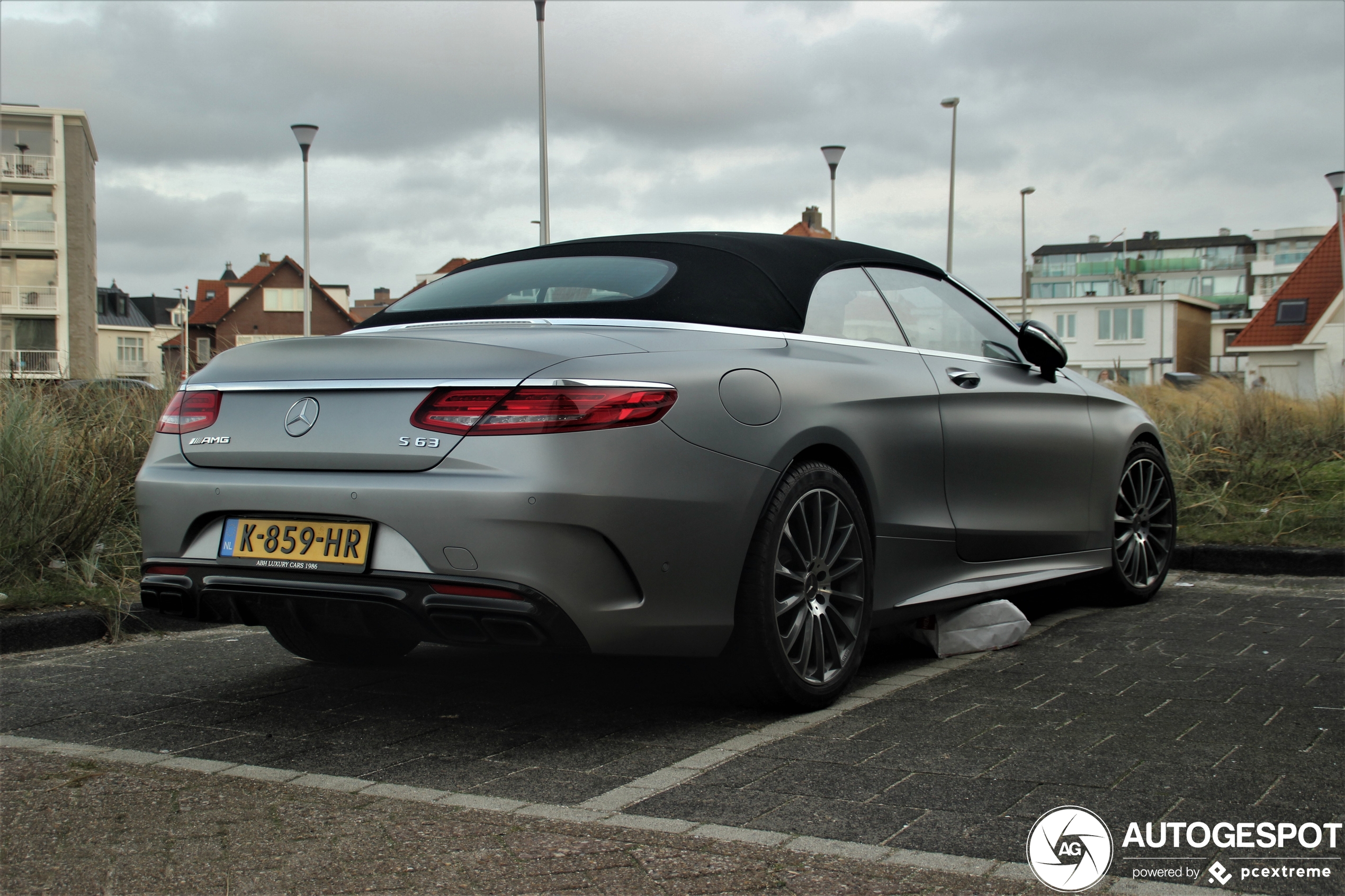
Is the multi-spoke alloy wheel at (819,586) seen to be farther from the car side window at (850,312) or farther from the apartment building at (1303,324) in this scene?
the apartment building at (1303,324)

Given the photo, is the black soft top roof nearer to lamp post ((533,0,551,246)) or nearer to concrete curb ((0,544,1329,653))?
concrete curb ((0,544,1329,653))

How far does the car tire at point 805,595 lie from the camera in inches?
141

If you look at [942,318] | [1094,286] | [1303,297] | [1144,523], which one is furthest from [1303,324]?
[1094,286]

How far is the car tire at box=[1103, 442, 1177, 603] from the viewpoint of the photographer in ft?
19.1

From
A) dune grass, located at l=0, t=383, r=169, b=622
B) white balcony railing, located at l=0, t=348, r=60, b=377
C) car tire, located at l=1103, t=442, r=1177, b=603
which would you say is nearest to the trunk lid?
dune grass, located at l=0, t=383, r=169, b=622

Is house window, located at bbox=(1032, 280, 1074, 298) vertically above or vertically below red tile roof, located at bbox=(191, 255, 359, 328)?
above

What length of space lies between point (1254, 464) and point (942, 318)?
19.3 feet

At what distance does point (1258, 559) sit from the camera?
7.14 meters

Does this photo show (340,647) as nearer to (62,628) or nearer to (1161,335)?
(62,628)

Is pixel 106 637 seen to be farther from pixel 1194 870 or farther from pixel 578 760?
pixel 1194 870

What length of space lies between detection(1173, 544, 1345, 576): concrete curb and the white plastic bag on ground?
243 cm

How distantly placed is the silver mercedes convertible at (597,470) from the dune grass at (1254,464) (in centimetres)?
404

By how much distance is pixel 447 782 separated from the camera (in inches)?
123

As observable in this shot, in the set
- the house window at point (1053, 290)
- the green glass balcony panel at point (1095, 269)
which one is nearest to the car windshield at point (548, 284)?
the house window at point (1053, 290)
